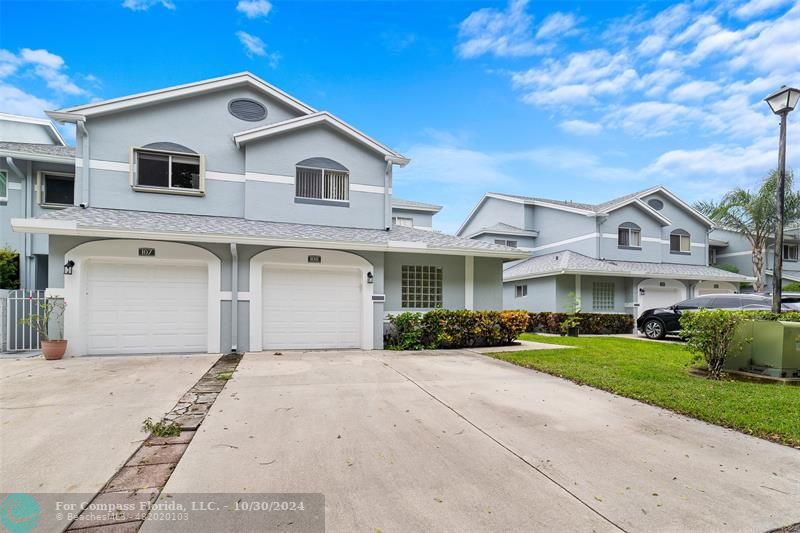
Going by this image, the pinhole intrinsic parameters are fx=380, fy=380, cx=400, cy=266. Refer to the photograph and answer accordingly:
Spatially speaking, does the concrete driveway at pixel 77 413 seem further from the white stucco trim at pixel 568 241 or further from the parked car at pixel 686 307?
the white stucco trim at pixel 568 241

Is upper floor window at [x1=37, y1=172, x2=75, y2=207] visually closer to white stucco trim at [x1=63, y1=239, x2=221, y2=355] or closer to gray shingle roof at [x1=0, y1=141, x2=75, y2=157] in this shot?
gray shingle roof at [x1=0, y1=141, x2=75, y2=157]

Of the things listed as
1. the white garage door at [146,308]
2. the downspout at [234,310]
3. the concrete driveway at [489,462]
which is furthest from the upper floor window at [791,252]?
the white garage door at [146,308]

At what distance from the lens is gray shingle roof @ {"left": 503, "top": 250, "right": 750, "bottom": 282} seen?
56.5 feet

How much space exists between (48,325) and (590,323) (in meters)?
18.5

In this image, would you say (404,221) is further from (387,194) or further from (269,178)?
(269,178)

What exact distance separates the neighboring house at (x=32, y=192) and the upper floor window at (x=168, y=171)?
265cm

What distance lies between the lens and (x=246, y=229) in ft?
32.6

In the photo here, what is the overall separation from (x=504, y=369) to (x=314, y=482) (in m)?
5.77

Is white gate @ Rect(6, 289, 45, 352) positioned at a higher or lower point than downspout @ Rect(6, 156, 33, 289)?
lower

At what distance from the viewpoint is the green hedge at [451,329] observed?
10898 millimetres

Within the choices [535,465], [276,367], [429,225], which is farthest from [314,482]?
[429,225]

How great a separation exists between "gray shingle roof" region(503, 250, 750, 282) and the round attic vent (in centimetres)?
1347

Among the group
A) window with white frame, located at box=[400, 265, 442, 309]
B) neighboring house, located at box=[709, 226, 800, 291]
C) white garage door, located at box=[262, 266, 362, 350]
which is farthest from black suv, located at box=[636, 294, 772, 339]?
neighboring house, located at box=[709, 226, 800, 291]

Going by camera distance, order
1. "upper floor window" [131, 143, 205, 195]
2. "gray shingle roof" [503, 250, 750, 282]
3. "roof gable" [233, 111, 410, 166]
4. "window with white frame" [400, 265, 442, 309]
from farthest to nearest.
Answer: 1. "gray shingle roof" [503, 250, 750, 282]
2. "window with white frame" [400, 265, 442, 309]
3. "roof gable" [233, 111, 410, 166]
4. "upper floor window" [131, 143, 205, 195]
